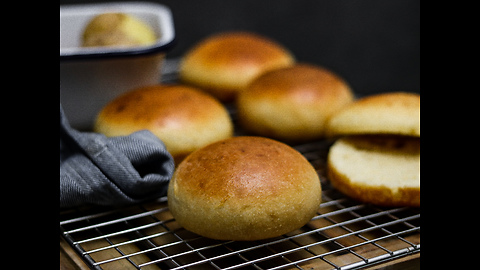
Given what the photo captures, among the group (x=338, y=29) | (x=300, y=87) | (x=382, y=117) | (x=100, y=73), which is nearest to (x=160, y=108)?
(x=100, y=73)

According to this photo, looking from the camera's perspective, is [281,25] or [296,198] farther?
[281,25]

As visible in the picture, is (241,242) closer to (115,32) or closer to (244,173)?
(244,173)

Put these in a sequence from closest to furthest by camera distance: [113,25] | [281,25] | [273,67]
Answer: [113,25] < [273,67] < [281,25]

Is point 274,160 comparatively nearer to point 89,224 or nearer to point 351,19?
point 89,224

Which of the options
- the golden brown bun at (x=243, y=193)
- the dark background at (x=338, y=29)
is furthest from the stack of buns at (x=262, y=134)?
the dark background at (x=338, y=29)

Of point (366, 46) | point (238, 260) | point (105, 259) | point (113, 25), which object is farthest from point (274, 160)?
point (366, 46)

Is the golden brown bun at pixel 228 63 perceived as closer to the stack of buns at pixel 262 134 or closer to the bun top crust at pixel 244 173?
the stack of buns at pixel 262 134
